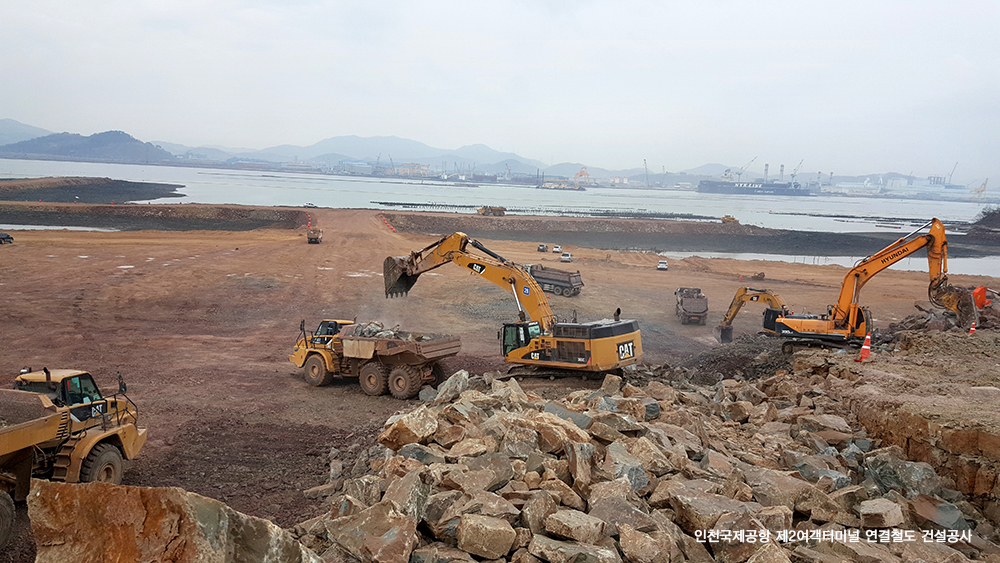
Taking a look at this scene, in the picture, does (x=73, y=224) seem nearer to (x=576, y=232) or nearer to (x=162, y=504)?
(x=576, y=232)

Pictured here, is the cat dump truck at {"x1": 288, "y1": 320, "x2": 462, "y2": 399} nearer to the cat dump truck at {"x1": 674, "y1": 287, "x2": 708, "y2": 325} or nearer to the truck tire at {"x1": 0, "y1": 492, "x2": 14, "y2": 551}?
the truck tire at {"x1": 0, "y1": 492, "x2": 14, "y2": 551}

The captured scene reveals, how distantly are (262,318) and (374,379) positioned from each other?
12845mm

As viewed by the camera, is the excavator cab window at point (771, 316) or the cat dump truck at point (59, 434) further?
the excavator cab window at point (771, 316)

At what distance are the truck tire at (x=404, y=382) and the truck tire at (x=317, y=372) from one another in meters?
2.30

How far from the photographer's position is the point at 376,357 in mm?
18234

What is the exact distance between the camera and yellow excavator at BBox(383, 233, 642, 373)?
55.7 feet

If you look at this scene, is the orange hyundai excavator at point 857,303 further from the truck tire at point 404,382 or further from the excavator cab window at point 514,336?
the truck tire at point 404,382

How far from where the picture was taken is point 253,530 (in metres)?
4.50

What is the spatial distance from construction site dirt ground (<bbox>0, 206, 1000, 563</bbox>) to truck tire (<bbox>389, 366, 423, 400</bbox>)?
40 centimetres

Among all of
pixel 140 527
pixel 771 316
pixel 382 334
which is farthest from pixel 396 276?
pixel 140 527

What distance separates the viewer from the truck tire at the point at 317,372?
1881 cm

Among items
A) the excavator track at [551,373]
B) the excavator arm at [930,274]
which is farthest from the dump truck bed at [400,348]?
the excavator arm at [930,274]

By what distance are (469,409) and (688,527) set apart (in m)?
4.83

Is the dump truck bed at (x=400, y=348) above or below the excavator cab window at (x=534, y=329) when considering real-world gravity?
below
